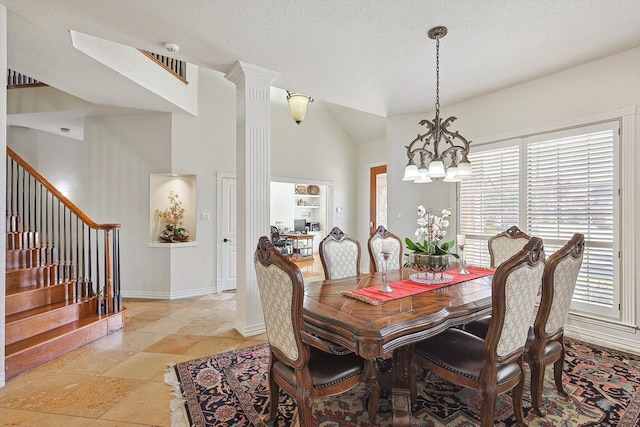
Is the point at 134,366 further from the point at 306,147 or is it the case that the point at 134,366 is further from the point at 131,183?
the point at 306,147

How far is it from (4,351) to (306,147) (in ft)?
17.2

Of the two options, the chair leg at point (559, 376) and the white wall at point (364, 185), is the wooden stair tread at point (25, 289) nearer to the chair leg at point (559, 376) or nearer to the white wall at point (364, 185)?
the chair leg at point (559, 376)

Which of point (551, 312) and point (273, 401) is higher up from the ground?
point (551, 312)

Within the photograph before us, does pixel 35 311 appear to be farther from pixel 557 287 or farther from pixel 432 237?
pixel 557 287

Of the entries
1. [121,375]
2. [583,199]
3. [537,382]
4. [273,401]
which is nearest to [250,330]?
[121,375]

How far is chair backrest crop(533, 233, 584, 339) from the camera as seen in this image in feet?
6.02

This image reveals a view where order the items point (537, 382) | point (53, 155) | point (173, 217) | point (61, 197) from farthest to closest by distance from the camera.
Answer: point (53, 155) → point (173, 217) → point (61, 197) → point (537, 382)

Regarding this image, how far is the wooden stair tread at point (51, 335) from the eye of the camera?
2543 millimetres

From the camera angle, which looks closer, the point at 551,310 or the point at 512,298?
the point at 512,298

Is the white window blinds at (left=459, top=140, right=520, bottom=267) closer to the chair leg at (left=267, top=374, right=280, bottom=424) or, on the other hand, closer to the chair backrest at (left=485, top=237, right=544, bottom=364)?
the chair backrest at (left=485, top=237, right=544, bottom=364)

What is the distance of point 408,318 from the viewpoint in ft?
5.36

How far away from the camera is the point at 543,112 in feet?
11.3

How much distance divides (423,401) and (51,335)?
3164 millimetres

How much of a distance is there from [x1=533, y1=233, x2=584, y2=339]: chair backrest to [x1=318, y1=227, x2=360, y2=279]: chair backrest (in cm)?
153
